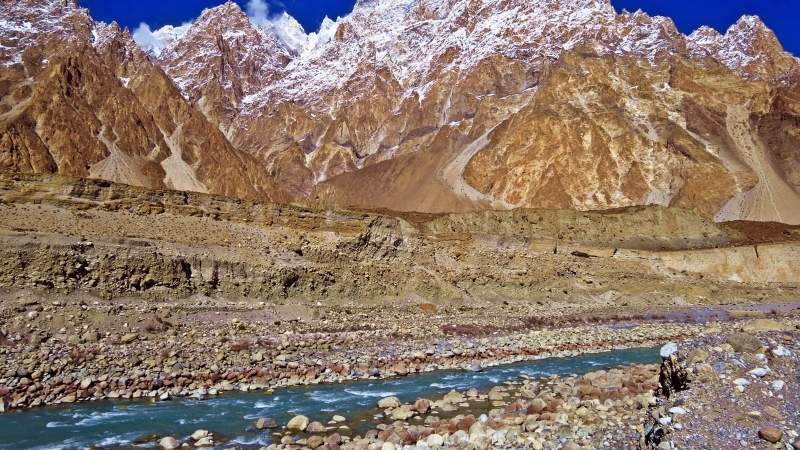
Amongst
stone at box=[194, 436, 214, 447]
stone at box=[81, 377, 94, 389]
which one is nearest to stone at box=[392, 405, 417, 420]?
stone at box=[194, 436, 214, 447]

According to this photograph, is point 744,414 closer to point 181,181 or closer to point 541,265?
point 541,265

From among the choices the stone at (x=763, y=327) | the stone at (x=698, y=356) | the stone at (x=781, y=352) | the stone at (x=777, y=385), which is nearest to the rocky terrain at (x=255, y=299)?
the stone at (x=763, y=327)

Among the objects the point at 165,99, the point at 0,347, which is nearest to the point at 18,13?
the point at 165,99

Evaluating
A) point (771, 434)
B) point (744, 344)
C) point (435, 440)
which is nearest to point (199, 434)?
point (435, 440)

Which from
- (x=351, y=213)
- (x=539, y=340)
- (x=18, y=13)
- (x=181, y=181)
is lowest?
(x=539, y=340)

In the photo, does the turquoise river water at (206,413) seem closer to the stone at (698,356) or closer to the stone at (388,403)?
the stone at (388,403)

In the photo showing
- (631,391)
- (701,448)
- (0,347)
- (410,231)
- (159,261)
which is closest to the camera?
(701,448)
